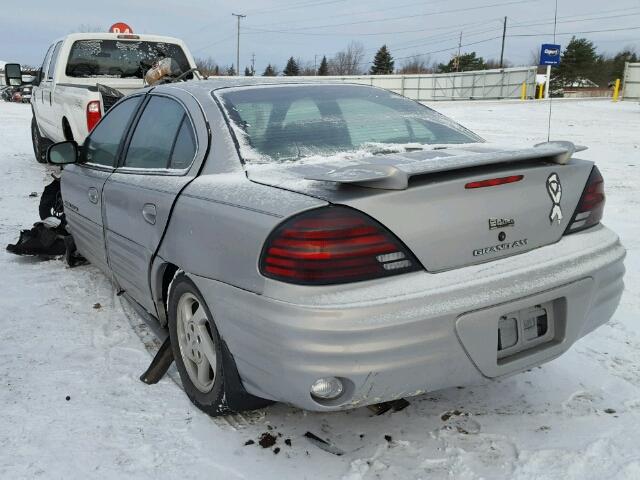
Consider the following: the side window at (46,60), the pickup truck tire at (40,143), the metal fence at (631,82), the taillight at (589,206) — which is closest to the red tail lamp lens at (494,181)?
the taillight at (589,206)

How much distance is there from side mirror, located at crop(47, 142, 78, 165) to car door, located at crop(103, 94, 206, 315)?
779 mm

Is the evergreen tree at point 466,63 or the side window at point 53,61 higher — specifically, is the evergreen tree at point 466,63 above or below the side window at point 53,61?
above

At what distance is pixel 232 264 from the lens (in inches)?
88.2

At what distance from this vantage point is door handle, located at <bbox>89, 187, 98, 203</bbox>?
3.79 meters

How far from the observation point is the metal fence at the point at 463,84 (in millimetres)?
34312

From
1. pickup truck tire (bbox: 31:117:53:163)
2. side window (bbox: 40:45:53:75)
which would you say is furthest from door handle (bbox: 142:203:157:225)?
pickup truck tire (bbox: 31:117:53:163)

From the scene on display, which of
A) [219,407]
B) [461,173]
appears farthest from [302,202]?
[219,407]

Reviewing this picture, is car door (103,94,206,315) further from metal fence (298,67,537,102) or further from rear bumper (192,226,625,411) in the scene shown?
metal fence (298,67,537,102)

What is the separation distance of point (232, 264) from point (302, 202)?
373 millimetres

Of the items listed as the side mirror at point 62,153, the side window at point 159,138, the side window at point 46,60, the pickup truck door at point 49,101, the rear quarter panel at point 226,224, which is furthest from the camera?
the side window at point 46,60

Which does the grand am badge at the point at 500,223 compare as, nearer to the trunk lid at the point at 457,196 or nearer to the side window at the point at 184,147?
the trunk lid at the point at 457,196

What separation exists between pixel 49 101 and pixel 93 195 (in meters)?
5.59

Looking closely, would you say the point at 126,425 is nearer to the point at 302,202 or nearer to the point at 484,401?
the point at 302,202

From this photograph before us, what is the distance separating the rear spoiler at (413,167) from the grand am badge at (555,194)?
0.10m
